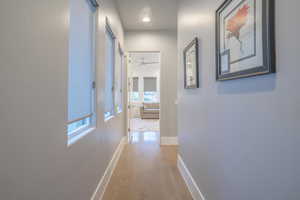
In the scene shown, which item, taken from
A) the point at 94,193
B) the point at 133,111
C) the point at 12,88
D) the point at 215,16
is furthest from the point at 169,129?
the point at 133,111

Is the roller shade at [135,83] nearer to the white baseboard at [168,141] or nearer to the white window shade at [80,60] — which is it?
the white baseboard at [168,141]

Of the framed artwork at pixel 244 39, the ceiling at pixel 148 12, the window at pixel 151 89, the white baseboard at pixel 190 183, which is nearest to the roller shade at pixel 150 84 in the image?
the window at pixel 151 89

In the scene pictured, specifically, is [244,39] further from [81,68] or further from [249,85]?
[81,68]

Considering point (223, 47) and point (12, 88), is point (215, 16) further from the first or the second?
point (12, 88)

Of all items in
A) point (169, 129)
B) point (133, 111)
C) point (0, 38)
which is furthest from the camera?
point (133, 111)

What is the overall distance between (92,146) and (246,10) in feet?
5.26

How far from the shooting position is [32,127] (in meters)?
0.76

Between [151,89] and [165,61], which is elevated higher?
[165,61]

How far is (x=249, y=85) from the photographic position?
964 millimetres

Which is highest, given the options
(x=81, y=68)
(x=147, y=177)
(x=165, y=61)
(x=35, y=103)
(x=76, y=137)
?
(x=165, y=61)

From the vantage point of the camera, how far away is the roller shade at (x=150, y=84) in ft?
30.9

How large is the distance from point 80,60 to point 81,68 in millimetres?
71

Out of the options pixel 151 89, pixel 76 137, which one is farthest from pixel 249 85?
pixel 151 89

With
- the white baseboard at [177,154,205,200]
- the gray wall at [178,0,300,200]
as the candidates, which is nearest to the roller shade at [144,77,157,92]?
the white baseboard at [177,154,205,200]
